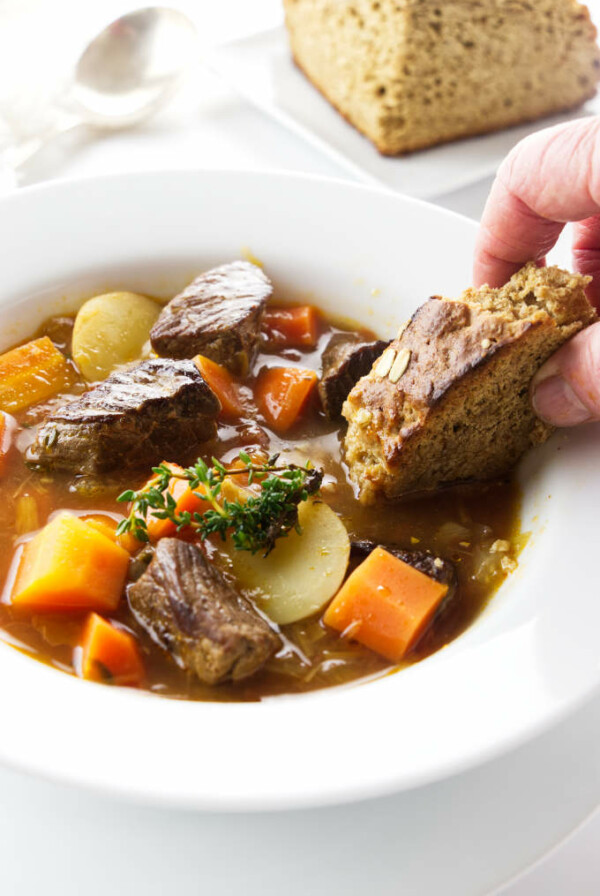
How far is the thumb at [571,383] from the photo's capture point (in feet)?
9.95

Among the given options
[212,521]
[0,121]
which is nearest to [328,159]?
[0,121]

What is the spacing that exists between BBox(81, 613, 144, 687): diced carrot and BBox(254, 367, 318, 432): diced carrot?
118 centimetres

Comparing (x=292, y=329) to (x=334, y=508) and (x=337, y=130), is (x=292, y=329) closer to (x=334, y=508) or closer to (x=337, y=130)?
(x=334, y=508)

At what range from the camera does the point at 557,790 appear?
8.72 ft

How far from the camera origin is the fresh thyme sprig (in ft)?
9.64

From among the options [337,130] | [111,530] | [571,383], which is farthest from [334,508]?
[337,130]

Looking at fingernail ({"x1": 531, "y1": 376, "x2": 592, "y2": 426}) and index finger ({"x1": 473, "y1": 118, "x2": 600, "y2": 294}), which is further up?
index finger ({"x1": 473, "y1": 118, "x2": 600, "y2": 294})

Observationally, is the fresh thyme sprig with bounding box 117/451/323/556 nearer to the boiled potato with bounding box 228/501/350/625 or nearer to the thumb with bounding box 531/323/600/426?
the boiled potato with bounding box 228/501/350/625

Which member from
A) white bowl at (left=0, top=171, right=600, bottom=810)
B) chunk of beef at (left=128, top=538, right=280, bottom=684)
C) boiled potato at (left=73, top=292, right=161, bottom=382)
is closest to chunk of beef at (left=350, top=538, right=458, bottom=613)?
white bowl at (left=0, top=171, right=600, bottom=810)

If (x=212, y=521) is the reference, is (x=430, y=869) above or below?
below

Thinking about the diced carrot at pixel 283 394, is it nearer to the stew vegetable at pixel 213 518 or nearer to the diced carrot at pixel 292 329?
the stew vegetable at pixel 213 518

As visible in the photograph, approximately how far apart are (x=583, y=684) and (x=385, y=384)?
1.26 meters

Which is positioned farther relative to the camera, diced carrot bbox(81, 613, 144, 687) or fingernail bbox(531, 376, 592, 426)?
fingernail bbox(531, 376, 592, 426)

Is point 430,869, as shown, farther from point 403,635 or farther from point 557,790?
point 403,635
